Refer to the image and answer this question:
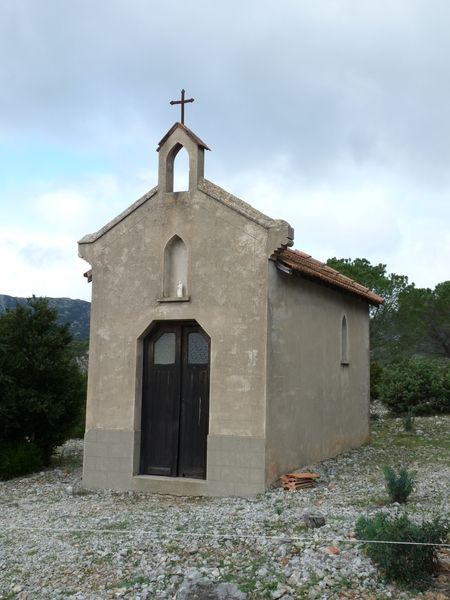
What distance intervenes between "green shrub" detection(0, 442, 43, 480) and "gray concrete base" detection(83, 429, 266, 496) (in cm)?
243

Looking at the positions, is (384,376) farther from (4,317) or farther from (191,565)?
(191,565)

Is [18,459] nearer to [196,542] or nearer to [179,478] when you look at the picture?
[179,478]

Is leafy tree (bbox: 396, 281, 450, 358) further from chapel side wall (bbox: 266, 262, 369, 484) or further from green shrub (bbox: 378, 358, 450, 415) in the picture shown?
chapel side wall (bbox: 266, 262, 369, 484)

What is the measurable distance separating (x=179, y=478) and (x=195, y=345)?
7.62 feet

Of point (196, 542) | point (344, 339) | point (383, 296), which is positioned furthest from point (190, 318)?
point (383, 296)

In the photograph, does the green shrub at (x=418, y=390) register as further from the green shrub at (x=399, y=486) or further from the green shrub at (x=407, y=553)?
the green shrub at (x=407, y=553)

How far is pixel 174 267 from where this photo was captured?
12062 millimetres

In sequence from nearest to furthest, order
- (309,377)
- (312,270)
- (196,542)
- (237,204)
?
(196,542) → (237,204) → (309,377) → (312,270)

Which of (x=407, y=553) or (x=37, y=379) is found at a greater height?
(x=37, y=379)

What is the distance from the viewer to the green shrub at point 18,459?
45.1 feet

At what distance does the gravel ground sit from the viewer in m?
6.66

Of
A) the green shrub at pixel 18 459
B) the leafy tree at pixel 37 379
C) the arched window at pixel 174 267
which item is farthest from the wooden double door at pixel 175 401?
the green shrub at pixel 18 459

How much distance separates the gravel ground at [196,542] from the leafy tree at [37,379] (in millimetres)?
2240

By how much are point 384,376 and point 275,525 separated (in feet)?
55.6
